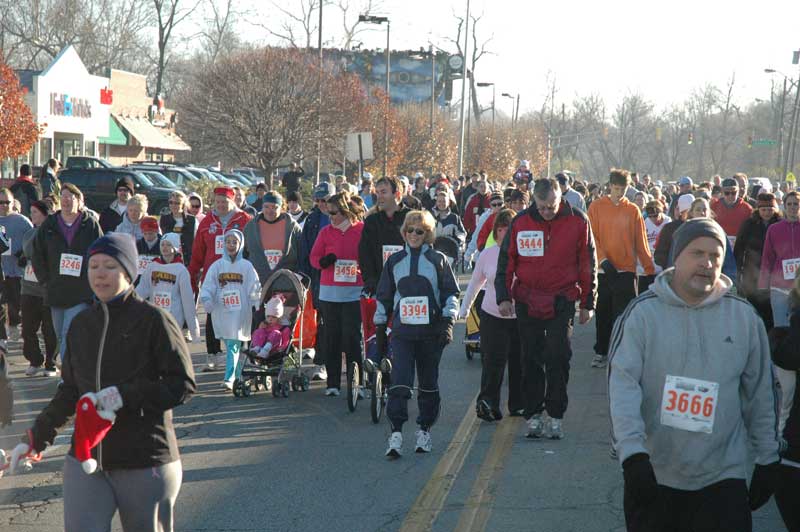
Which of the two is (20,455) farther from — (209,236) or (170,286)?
(209,236)

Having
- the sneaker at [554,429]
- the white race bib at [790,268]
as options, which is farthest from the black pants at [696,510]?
the white race bib at [790,268]

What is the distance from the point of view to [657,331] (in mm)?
4496

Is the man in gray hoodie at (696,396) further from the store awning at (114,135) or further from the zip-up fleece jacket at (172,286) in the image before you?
the store awning at (114,135)

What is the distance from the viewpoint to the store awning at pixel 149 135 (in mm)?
64562

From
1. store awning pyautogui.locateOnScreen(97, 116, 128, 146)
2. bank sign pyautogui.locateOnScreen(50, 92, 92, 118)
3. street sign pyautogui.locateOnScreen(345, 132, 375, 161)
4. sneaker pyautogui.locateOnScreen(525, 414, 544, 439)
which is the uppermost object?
bank sign pyautogui.locateOnScreen(50, 92, 92, 118)

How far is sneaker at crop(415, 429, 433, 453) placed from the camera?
8.78 meters

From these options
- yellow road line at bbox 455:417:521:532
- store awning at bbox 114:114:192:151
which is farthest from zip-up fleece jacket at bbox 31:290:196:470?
store awning at bbox 114:114:192:151

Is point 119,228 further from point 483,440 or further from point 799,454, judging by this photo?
point 799,454

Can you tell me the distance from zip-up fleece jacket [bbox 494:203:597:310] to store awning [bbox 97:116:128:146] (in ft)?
176

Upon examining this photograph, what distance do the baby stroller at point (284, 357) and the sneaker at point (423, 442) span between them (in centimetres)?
283

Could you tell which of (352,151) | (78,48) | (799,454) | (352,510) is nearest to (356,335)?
(352,510)

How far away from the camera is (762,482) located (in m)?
4.86

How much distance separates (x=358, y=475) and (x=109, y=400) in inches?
150

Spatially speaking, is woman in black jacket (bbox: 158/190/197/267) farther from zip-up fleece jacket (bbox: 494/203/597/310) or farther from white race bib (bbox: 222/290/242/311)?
zip-up fleece jacket (bbox: 494/203/597/310)
